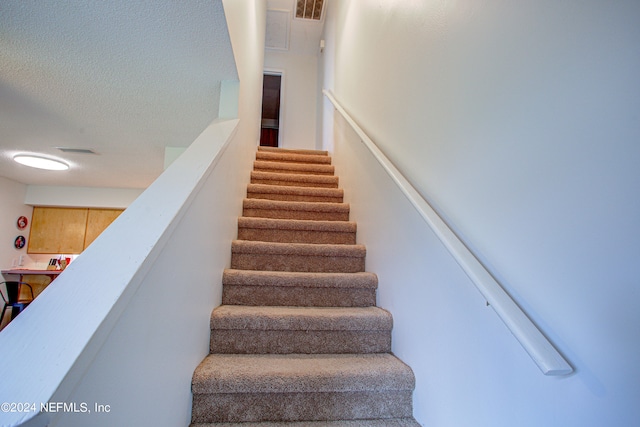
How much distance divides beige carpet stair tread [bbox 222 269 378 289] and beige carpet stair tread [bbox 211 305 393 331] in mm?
178

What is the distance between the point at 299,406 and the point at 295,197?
1.81 m

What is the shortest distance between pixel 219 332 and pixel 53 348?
99cm

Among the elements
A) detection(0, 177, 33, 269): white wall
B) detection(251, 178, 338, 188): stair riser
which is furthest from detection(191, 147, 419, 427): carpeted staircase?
detection(0, 177, 33, 269): white wall

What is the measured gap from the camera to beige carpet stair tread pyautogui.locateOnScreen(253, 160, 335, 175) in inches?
127

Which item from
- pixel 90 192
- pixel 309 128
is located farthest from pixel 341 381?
pixel 90 192

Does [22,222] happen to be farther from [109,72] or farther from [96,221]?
[109,72]

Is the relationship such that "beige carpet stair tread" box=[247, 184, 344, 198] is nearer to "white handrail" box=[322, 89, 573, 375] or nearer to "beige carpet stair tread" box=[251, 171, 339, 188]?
"beige carpet stair tread" box=[251, 171, 339, 188]

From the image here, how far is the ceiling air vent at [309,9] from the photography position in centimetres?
456

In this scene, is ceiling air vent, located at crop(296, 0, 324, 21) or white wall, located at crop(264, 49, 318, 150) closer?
ceiling air vent, located at crop(296, 0, 324, 21)

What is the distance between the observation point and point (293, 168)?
3281 mm

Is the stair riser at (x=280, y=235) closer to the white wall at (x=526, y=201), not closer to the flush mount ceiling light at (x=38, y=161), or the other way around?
the white wall at (x=526, y=201)

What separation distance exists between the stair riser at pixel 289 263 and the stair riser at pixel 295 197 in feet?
2.86

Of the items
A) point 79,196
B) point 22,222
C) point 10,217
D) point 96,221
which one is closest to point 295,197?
point 96,221

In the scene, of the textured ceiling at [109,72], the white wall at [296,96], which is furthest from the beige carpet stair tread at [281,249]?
the white wall at [296,96]
